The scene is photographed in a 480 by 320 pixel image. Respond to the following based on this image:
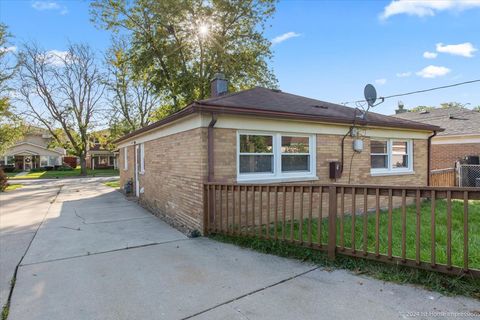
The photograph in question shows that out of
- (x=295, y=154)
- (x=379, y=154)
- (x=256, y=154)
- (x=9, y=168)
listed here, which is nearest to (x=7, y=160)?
(x=9, y=168)

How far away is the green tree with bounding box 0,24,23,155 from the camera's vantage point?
807 inches

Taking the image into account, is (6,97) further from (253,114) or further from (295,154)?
(295,154)

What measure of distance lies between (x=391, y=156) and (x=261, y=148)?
5.01 metres

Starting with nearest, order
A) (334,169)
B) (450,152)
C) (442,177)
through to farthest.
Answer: (334,169)
(442,177)
(450,152)

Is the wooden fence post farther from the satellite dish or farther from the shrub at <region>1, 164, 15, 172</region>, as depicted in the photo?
the shrub at <region>1, 164, 15, 172</region>

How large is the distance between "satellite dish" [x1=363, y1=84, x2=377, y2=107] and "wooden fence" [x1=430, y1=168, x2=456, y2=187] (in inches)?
210

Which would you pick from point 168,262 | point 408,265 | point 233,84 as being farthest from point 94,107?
point 408,265

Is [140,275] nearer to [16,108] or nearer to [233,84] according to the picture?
[233,84]

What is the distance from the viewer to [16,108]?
26.5 m

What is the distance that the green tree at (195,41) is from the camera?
18156mm

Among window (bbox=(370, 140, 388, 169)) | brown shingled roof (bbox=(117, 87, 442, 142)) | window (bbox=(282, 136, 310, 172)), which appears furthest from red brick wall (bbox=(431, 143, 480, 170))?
window (bbox=(282, 136, 310, 172))

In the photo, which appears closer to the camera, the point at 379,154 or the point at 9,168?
the point at 379,154

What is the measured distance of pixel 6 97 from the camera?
21.6m

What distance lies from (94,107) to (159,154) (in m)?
26.1
